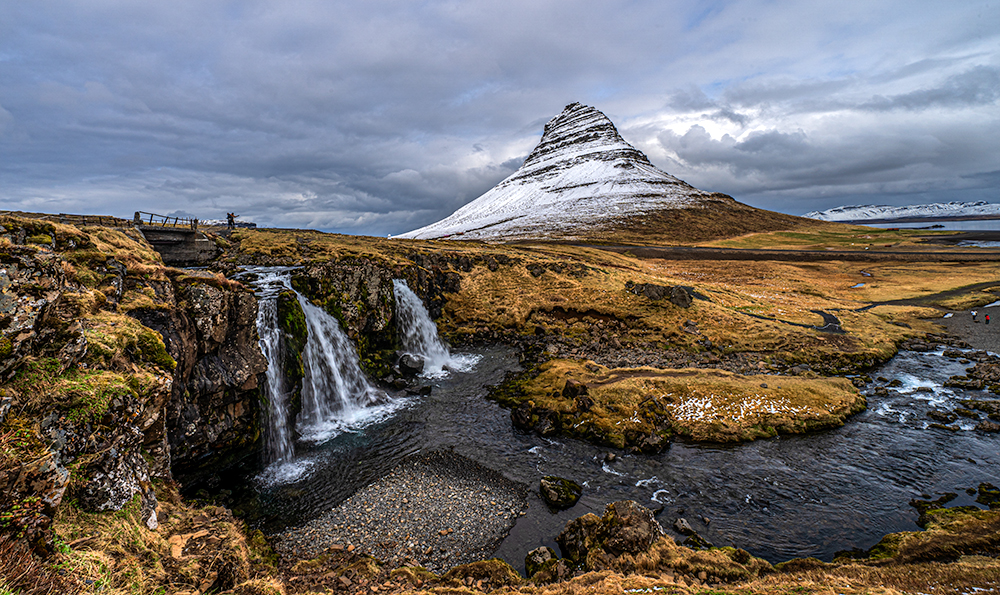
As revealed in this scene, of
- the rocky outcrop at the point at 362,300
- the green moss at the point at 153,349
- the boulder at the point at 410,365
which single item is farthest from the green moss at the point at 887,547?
the rocky outcrop at the point at 362,300

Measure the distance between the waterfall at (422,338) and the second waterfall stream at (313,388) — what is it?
274 mm

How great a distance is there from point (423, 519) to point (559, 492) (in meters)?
5.99

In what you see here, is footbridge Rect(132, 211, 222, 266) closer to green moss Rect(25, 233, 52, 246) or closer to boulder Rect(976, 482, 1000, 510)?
green moss Rect(25, 233, 52, 246)

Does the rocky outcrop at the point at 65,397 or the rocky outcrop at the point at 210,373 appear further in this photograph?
the rocky outcrop at the point at 210,373

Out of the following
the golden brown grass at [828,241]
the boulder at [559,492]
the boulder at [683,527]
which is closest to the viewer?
the boulder at [683,527]

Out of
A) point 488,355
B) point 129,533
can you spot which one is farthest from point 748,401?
point 129,533

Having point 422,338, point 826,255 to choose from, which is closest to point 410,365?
point 422,338

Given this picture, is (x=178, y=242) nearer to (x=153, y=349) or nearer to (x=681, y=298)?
(x=153, y=349)

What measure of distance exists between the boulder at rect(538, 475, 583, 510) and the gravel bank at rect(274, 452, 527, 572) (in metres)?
1.01

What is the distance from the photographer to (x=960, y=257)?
87188 mm

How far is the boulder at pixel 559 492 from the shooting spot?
16.8 meters

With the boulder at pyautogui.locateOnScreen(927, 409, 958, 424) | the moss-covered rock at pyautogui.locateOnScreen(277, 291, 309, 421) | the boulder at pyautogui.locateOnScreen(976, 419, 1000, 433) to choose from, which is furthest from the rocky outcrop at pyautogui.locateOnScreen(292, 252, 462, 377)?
the boulder at pyautogui.locateOnScreen(976, 419, 1000, 433)

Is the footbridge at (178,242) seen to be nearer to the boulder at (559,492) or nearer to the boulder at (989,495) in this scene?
the boulder at (559,492)

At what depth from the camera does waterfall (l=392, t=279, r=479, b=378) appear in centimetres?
3397
